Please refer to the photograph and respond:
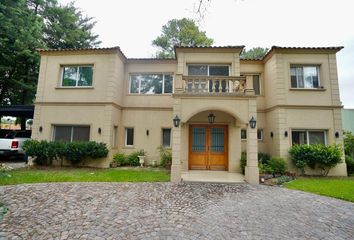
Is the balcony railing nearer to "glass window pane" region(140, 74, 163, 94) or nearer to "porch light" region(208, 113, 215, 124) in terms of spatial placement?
"porch light" region(208, 113, 215, 124)

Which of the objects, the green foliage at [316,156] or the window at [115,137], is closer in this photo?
the green foliage at [316,156]

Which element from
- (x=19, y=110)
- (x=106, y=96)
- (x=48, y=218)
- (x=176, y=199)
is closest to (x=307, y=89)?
(x=176, y=199)

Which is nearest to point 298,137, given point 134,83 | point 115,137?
point 134,83

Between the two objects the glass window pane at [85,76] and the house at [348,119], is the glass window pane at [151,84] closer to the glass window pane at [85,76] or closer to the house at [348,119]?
the glass window pane at [85,76]

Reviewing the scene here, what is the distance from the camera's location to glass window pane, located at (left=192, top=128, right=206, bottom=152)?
10711 millimetres

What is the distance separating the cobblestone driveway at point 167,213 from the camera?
3.80 metres

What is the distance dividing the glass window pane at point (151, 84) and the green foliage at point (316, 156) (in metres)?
8.65

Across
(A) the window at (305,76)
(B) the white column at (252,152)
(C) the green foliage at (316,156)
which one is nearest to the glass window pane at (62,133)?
(B) the white column at (252,152)

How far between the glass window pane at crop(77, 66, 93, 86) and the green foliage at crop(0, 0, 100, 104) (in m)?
5.45

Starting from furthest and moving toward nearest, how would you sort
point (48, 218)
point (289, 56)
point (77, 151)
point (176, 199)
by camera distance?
point (289, 56) → point (77, 151) → point (176, 199) → point (48, 218)

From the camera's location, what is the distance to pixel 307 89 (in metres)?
10.8

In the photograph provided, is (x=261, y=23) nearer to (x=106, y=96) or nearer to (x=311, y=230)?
(x=311, y=230)

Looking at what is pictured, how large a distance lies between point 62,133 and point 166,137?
635cm

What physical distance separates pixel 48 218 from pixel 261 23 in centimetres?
857
